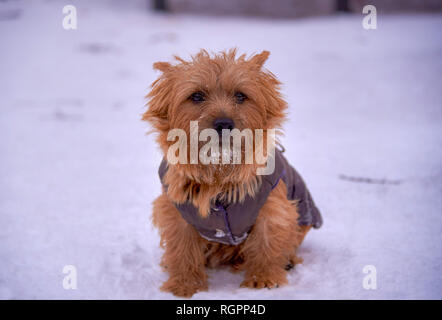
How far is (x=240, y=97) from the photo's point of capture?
306 centimetres

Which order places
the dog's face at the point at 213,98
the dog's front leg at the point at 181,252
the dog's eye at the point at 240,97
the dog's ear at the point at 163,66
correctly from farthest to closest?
the dog's front leg at the point at 181,252, the dog's ear at the point at 163,66, the dog's eye at the point at 240,97, the dog's face at the point at 213,98

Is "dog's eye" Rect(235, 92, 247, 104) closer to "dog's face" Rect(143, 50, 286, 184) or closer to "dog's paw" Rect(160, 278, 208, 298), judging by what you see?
"dog's face" Rect(143, 50, 286, 184)

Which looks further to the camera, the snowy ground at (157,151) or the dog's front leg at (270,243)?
the snowy ground at (157,151)

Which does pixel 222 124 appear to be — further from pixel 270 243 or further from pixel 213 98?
pixel 270 243

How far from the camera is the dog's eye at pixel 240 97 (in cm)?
305

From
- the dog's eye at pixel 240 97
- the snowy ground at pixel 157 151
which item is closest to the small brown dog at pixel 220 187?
the dog's eye at pixel 240 97

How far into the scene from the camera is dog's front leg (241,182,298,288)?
325 centimetres

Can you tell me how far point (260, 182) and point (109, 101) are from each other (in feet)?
17.9

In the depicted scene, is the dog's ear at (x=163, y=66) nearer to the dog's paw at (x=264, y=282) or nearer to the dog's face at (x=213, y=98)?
the dog's face at (x=213, y=98)

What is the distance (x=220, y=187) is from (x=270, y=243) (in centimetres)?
60

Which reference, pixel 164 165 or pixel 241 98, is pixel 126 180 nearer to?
pixel 164 165
